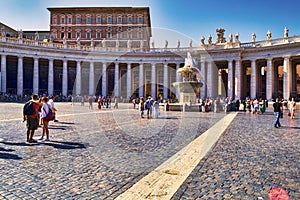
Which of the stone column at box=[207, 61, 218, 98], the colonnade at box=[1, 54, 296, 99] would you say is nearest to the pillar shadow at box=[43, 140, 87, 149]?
the colonnade at box=[1, 54, 296, 99]

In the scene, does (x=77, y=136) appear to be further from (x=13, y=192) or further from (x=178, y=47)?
(x=178, y=47)

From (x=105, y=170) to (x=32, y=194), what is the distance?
169 centimetres

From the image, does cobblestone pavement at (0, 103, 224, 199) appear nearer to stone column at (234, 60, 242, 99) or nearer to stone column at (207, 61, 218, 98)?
stone column at (234, 60, 242, 99)

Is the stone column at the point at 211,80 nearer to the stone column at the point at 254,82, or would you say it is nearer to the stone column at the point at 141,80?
the stone column at the point at 254,82

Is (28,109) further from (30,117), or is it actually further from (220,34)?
(220,34)

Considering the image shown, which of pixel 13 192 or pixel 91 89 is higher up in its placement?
pixel 91 89

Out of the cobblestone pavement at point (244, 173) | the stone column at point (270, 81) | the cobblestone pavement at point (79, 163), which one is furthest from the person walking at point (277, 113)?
the stone column at point (270, 81)

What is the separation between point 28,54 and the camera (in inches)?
1747

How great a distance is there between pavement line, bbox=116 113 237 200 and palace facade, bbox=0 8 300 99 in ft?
131

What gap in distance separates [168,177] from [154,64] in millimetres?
47623

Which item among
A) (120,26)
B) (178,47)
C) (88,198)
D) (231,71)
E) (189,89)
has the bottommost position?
(88,198)

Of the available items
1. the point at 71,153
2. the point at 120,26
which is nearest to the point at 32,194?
the point at 71,153

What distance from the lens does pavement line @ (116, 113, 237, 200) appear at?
14.3ft

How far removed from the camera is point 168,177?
5.25 m
